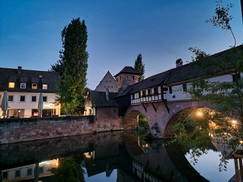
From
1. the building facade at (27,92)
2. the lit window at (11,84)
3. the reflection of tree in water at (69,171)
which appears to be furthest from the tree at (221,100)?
the lit window at (11,84)

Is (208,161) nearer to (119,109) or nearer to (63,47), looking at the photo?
(119,109)

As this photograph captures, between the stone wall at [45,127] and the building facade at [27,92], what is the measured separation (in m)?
5.18

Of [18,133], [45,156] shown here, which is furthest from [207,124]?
[18,133]

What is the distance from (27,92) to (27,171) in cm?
1867

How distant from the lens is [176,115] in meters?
14.9

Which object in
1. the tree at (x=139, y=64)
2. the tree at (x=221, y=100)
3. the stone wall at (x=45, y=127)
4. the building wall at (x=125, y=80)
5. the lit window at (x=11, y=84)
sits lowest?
the stone wall at (x=45, y=127)

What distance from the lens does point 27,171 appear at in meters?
9.17

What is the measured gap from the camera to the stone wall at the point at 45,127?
16484 mm

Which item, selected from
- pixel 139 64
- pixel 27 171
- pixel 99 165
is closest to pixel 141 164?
pixel 99 165

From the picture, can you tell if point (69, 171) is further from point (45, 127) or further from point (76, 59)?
point (76, 59)

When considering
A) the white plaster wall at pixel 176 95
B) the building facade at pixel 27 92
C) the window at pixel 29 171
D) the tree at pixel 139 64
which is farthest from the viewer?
the tree at pixel 139 64

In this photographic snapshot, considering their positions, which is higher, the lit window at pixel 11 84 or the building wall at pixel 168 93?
the lit window at pixel 11 84

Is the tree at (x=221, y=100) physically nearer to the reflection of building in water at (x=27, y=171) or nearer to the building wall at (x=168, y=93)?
the building wall at (x=168, y=93)

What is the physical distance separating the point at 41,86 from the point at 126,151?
21333 mm
